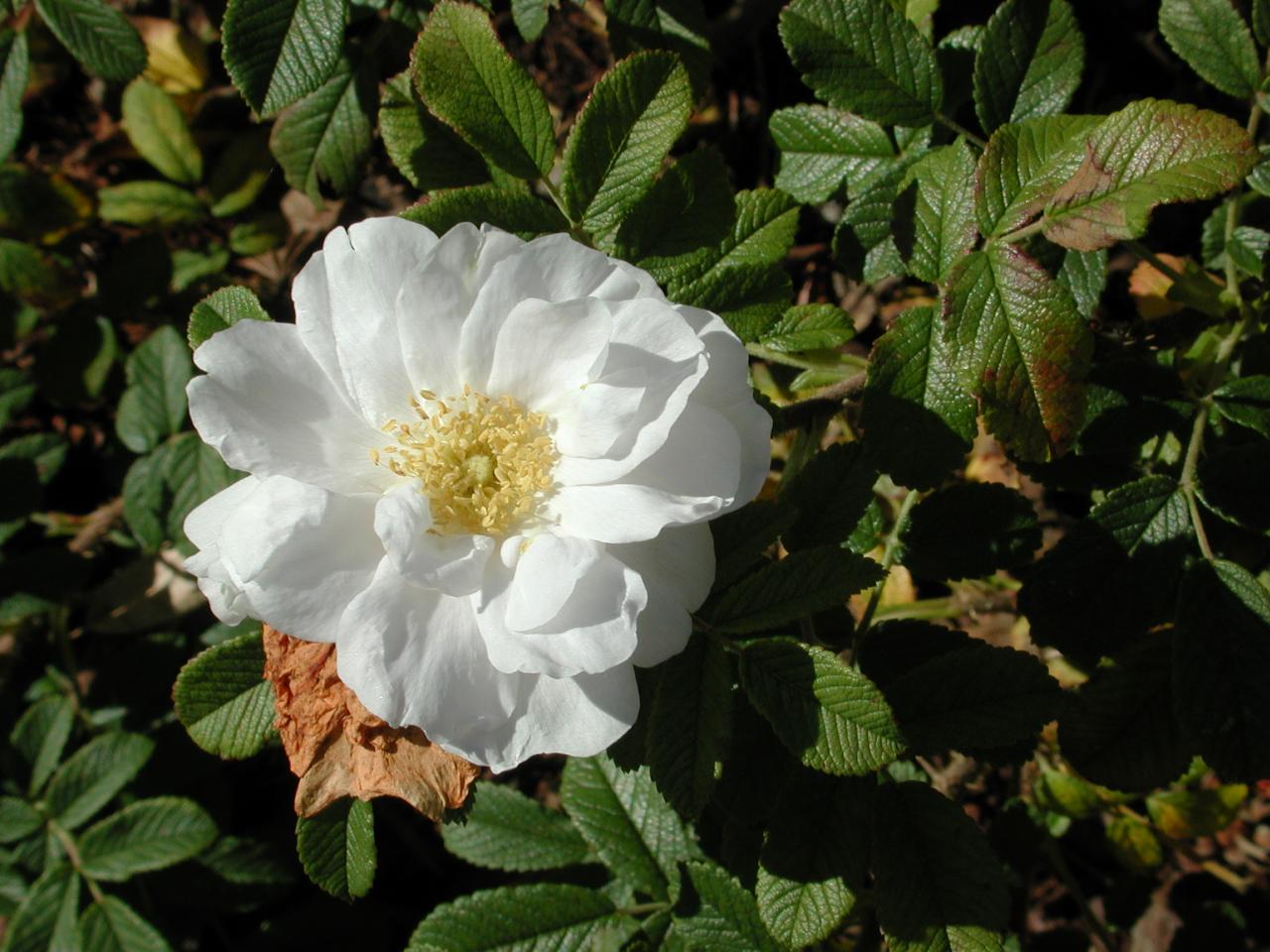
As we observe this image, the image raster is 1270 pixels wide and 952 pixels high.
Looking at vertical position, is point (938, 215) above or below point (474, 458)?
above

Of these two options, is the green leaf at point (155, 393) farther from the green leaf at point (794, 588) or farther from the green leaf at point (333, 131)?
the green leaf at point (794, 588)

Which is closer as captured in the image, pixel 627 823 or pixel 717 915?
pixel 717 915

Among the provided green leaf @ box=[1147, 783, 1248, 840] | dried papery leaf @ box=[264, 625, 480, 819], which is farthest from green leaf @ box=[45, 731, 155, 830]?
green leaf @ box=[1147, 783, 1248, 840]

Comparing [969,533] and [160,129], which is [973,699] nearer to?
[969,533]

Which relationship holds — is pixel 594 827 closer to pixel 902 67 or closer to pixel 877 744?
pixel 877 744

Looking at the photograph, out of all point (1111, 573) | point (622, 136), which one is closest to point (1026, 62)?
point (622, 136)

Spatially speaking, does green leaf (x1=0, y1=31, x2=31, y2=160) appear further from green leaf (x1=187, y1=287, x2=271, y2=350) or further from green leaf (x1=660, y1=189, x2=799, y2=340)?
green leaf (x1=660, y1=189, x2=799, y2=340)

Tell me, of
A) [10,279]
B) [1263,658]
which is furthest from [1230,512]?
[10,279]

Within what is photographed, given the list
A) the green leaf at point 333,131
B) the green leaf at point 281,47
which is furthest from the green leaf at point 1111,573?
the green leaf at point 333,131
